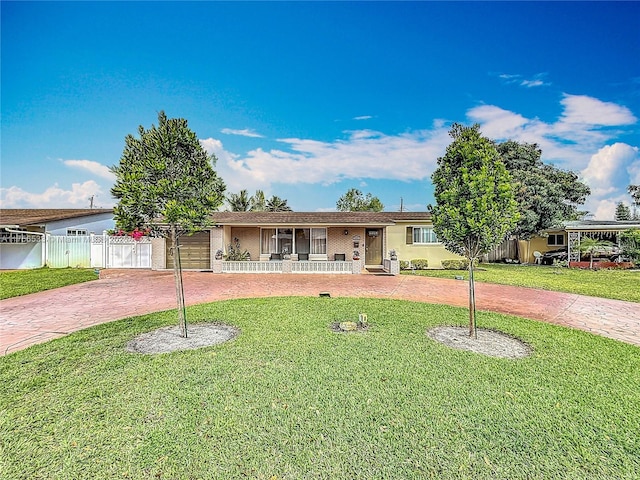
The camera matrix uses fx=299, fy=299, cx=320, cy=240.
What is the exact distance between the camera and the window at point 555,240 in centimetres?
2346

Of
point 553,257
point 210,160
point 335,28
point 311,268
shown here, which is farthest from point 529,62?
point 210,160

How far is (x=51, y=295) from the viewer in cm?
995

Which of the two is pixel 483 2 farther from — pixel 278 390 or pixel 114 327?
pixel 114 327

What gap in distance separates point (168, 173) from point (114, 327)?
3717 mm

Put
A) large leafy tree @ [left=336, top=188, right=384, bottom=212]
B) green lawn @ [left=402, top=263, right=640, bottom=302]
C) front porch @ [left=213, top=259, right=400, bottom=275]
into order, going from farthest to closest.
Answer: large leafy tree @ [left=336, top=188, right=384, bottom=212] → front porch @ [left=213, top=259, right=400, bottom=275] → green lawn @ [left=402, top=263, right=640, bottom=302]

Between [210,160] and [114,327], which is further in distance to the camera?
[114,327]

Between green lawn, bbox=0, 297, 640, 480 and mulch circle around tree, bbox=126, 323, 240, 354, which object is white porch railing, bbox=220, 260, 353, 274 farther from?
green lawn, bbox=0, 297, 640, 480

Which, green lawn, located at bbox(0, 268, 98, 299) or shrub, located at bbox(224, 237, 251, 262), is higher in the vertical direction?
shrub, located at bbox(224, 237, 251, 262)

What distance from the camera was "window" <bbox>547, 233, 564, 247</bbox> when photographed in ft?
77.0

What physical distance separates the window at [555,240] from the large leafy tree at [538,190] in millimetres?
1486

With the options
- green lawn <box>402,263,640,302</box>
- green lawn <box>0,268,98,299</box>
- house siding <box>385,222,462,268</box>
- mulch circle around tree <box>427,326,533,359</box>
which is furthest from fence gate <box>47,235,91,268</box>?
green lawn <box>402,263,640,302</box>

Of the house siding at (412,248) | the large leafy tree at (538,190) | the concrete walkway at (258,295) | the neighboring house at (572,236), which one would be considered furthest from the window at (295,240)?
the neighboring house at (572,236)

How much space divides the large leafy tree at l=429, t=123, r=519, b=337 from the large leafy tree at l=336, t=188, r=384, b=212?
41952mm

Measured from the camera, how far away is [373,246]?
19.4 meters
